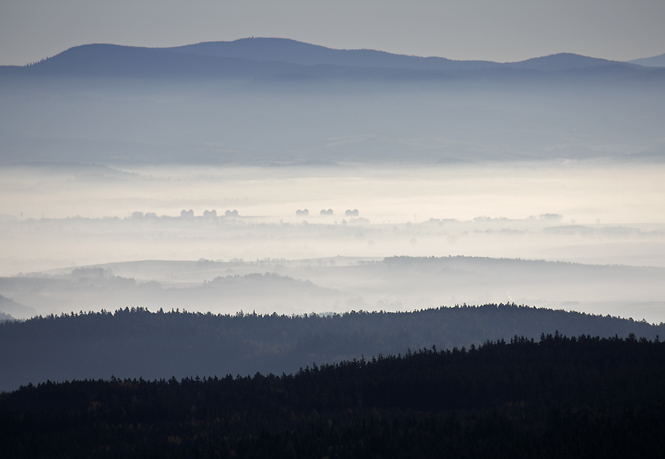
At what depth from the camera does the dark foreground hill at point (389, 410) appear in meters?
16.6

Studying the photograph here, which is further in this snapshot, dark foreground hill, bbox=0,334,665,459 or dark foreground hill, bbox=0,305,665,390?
dark foreground hill, bbox=0,305,665,390

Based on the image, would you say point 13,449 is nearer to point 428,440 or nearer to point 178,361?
point 428,440

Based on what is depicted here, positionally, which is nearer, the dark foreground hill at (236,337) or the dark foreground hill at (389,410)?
the dark foreground hill at (389,410)

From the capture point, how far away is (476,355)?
93.9 ft

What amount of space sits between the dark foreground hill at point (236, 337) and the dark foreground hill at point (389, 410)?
125ft

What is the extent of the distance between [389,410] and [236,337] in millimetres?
63523

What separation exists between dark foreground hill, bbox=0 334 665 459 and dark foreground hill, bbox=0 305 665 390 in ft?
125

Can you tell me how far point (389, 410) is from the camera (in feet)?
74.9

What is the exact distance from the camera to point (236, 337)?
3324 inches

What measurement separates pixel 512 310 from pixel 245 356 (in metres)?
30.1

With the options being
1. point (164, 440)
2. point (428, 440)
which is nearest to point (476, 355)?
point (428, 440)

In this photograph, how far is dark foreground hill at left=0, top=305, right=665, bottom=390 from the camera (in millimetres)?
69000

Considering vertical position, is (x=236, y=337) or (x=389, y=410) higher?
(x=236, y=337)

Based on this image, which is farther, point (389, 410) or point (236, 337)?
point (236, 337)
